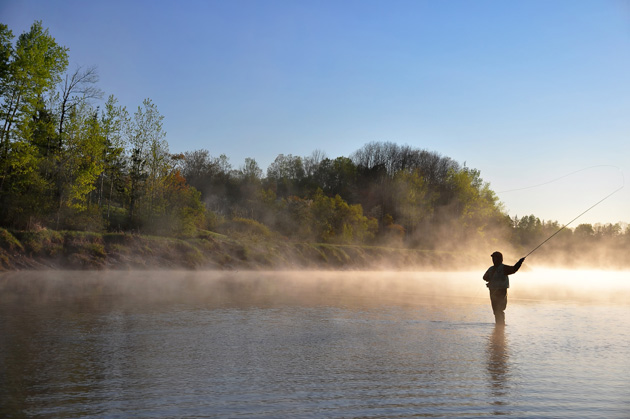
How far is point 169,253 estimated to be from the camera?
38.4 metres

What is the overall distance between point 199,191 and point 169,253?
35753 millimetres

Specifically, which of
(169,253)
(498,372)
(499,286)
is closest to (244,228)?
(169,253)

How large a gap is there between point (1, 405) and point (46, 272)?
88.6ft

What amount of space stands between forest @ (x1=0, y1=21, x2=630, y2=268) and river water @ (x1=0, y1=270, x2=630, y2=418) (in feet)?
73.3

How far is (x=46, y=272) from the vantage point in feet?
98.0

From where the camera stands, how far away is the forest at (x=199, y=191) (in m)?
34.4

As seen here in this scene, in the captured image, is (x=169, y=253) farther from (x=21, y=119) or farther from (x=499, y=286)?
(x=499, y=286)

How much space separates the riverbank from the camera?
3120 centimetres

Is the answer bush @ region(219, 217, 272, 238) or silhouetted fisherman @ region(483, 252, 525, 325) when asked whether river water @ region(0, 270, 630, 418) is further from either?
bush @ region(219, 217, 272, 238)

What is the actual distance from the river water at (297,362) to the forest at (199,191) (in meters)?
22.3

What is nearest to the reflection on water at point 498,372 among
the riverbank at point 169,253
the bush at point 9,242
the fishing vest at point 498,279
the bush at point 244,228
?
the fishing vest at point 498,279

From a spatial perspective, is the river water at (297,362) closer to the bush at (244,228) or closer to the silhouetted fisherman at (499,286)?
the silhouetted fisherman at (499,286)

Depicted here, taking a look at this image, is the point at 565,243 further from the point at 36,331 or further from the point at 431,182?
the point at 36,331

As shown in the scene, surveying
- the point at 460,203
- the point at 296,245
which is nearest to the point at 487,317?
the point at 296,245
